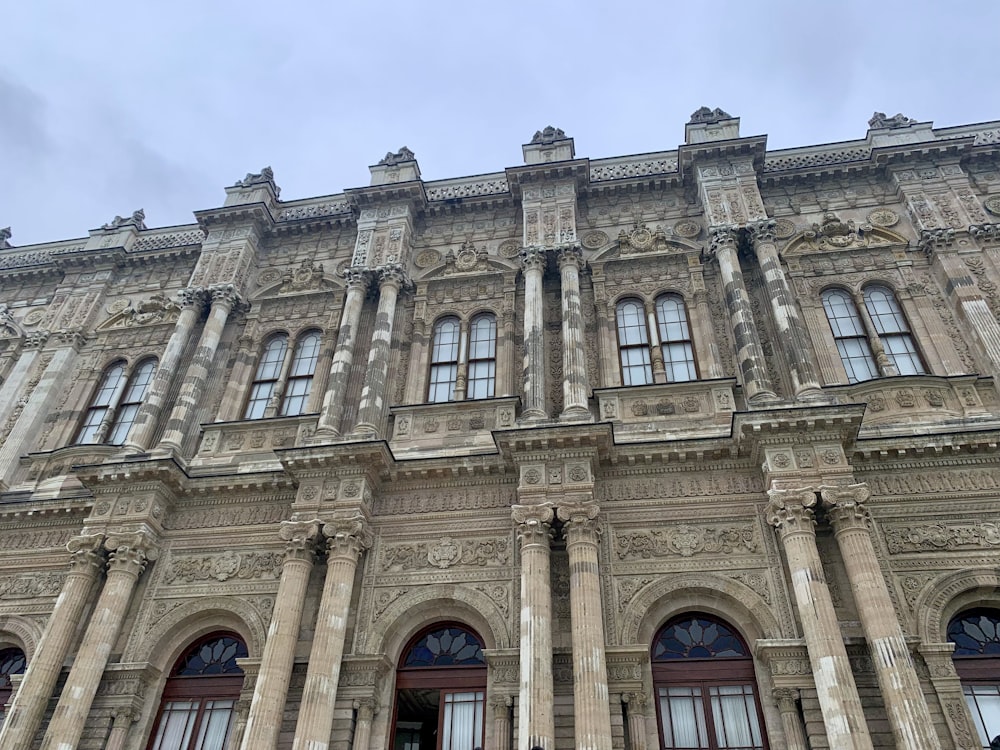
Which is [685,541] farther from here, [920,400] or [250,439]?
[250,439]

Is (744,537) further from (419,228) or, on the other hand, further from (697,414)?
(419,228)

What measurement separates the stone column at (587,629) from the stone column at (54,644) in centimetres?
820

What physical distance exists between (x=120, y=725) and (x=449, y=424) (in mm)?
7155

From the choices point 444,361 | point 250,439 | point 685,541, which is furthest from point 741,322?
point 250,439

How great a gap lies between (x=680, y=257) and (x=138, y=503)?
11825 millimetres

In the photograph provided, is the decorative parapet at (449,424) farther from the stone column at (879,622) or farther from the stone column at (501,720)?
the stone column at (879,622)

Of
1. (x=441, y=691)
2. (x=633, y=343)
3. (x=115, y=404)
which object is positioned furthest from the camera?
(x=115, y=404)

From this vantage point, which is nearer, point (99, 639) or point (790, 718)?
point (790, 718)

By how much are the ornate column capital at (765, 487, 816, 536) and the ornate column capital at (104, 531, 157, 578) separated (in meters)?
10.5

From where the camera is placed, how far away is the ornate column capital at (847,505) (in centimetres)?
1067

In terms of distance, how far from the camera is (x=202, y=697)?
1181 cm

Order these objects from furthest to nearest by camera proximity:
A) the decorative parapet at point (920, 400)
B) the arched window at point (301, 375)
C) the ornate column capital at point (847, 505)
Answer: the arched window at point (301, 375) → the decorative parapet at point (920, 400) → the ornate column capital at point (847, 505)

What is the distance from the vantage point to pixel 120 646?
12117mm

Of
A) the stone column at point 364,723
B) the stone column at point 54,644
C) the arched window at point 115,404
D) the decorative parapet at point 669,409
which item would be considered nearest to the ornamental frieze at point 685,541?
the decorative parapet at point 669,409
